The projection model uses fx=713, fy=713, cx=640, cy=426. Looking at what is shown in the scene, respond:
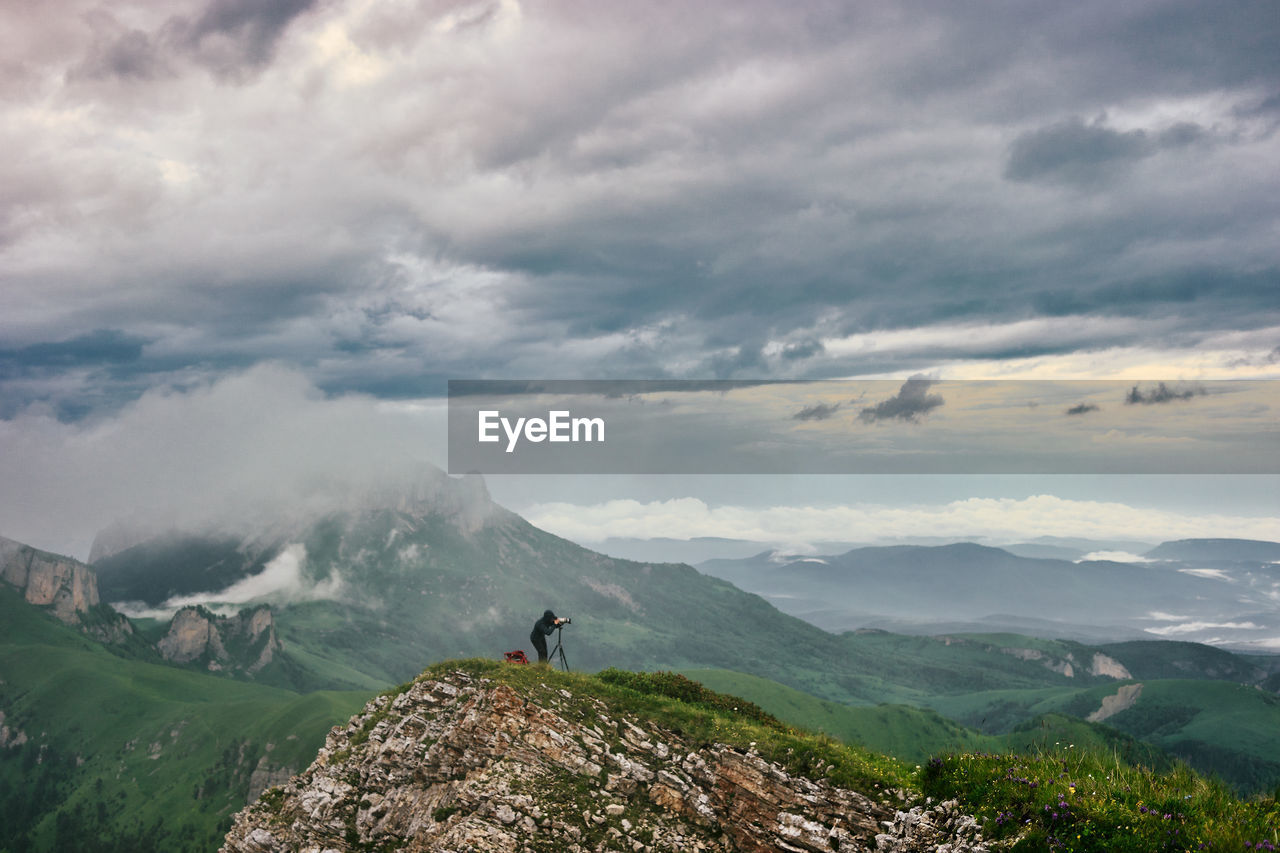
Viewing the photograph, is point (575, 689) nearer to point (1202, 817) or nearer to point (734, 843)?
point (734, 843)

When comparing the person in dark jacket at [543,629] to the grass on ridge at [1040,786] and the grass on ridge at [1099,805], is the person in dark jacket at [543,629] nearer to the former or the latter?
the grass on ridge at [1040,786]

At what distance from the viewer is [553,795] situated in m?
24.8

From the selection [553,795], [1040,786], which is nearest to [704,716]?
[553,795]

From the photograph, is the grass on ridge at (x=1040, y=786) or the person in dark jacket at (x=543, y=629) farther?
the person in dark jacket at (x=543, y=629)

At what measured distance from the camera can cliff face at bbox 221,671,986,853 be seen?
22.4 meters

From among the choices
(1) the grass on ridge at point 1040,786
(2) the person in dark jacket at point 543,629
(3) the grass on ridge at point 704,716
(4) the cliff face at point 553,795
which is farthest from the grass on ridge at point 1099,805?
(2) the person in dark jacket at point 543,629

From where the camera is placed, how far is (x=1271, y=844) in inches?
542

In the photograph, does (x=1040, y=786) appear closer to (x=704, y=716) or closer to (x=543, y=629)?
(x=704, y=716)

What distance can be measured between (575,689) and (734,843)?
29.7 feet

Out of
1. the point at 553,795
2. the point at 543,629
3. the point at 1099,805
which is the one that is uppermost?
the point at 1099,805

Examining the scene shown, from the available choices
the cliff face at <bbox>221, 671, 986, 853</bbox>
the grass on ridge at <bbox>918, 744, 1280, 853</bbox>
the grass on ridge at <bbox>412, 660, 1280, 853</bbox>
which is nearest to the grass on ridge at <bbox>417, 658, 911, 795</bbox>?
the grass on ridge at <bbox>412, 660, 1280, 853</bbox>

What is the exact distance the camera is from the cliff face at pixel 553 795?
2236cm

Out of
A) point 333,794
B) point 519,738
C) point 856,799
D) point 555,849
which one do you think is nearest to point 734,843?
point 856,799

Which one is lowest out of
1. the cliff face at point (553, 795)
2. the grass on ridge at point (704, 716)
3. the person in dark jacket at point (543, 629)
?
the cliff face at point (553, 795)
